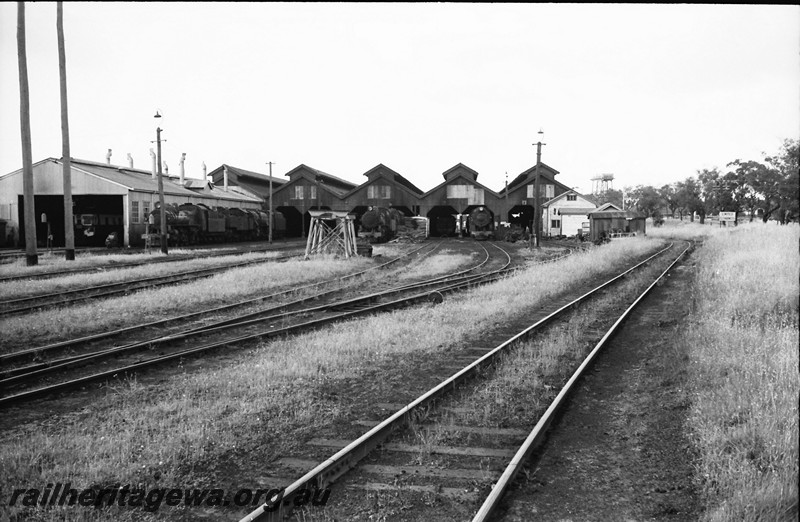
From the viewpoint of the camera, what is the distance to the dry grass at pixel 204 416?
15.7ft

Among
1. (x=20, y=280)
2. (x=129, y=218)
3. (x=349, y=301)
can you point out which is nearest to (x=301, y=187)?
(x=129, y=218)

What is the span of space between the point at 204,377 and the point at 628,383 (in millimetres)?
5856

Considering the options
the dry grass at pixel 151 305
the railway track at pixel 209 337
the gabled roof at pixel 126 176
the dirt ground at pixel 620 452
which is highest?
the gabled roof at pixel 126 176

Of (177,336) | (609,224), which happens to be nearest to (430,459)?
(177,336)

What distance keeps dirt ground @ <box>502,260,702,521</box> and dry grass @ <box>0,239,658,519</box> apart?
240cm

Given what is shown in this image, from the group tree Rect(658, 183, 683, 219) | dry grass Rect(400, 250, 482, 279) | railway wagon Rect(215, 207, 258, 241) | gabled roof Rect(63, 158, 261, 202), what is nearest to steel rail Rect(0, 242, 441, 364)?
dry grass Rect(400, 250, 482, 279)

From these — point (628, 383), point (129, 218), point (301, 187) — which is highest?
point (301, 187)

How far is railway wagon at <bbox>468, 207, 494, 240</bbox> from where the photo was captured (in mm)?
50406

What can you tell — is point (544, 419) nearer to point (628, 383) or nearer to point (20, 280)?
point (628, 383)

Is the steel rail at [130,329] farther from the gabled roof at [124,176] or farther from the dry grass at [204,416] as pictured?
the gabled roof at [124,176]

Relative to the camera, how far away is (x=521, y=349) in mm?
8906

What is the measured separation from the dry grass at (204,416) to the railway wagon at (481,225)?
4039 cm

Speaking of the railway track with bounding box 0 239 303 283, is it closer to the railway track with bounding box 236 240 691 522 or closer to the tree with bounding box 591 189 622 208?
the railway track with bounding box 236 240 691 522

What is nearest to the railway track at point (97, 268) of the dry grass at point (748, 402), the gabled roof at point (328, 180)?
the dry grass at point (748, 402)
